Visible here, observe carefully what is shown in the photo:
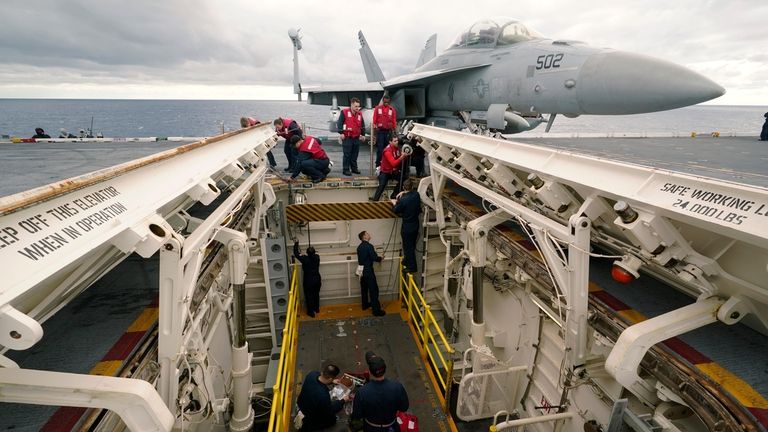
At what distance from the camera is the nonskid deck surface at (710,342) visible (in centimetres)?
287

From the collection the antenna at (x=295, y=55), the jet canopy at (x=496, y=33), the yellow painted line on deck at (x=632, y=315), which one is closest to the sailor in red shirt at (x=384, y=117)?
the jet canopy at (x=496, y=33)

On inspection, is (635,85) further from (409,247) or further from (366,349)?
(366,349)

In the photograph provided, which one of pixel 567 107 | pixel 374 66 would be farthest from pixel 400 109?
pixel 374 66

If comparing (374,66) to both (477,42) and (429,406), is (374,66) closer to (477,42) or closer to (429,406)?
(477,42)

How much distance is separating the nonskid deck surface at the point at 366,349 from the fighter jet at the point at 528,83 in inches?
215

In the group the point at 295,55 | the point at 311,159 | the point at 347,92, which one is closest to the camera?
the point at 311,159

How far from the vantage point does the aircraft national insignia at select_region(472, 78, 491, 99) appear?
31.7ft

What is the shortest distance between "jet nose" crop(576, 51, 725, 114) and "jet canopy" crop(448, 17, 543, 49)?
9.16ft

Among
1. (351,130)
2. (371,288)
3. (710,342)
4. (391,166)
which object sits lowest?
(371,288)

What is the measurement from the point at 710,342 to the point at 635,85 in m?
4.41

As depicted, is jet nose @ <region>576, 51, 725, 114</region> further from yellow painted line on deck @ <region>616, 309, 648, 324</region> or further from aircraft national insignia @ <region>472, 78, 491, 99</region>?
yellow painted line on deck @ <region>616, 309, 648, 324</region>

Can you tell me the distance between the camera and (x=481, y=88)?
9.91 m

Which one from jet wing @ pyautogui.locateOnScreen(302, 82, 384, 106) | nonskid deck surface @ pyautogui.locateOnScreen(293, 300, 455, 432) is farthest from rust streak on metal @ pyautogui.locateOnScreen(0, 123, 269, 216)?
jet wing @ pyautogui.locateOnScreen(302, 82, 384, 106)

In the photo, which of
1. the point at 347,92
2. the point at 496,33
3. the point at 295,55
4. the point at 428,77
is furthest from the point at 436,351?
the point at 295,55
